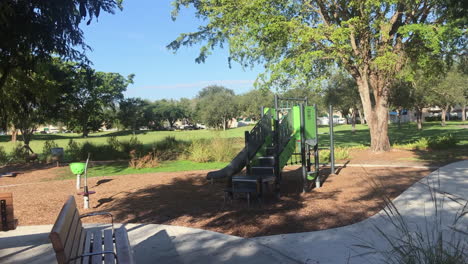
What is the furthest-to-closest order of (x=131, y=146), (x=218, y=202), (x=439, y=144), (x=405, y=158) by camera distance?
(x=131, y=146), (x=439, y=144), (x=405, y=158), (x=218, y=202)

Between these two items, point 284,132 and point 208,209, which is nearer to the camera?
point 208,209

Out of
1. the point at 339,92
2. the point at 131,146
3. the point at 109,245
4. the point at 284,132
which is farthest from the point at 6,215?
the point at 339,92

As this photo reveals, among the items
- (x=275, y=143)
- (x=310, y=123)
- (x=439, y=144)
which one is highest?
(x=310, y=123)

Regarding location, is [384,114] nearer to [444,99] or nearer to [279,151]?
[279,151]

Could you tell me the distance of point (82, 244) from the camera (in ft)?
13.8

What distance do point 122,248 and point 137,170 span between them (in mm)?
12173

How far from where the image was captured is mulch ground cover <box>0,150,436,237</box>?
6625 millimetres

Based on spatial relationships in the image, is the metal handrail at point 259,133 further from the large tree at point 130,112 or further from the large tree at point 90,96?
the large tree at point 130,112

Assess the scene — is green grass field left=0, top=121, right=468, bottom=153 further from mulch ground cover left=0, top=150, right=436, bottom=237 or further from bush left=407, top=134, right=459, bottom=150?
mulch ground cover left=0, top=150, right=436, bottom=237

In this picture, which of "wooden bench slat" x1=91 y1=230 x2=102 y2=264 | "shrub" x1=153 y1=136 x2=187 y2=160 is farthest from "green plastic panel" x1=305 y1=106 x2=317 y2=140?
"shrub" x1=153 y1=136 x2=187 y2=160

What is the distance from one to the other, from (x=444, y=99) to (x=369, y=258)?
45.3 meters

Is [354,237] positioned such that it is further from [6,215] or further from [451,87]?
[451,87]

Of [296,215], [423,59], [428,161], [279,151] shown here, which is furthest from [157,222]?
[423,59]

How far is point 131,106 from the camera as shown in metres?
77.8
